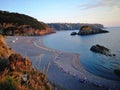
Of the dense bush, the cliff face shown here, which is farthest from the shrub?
the dense bush

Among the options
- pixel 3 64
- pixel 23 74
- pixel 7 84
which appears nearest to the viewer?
pixel 7 84

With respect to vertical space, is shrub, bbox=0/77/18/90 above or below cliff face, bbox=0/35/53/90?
above

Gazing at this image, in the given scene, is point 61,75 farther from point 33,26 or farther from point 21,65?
point 33,26

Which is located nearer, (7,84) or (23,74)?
(7,84)

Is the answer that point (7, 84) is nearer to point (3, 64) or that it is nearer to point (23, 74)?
point (23, 74)

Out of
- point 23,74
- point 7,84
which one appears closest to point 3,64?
point 23,74

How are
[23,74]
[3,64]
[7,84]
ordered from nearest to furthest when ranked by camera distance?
[7,84] → [23,74] → [3,64]

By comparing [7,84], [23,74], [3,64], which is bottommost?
[23,74]

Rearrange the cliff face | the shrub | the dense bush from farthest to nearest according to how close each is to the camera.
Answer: the dense bush < the cliff face < the shrub

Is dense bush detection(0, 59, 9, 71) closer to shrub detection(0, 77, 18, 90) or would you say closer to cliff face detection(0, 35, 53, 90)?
cliff face detection(0, 35, 53, 90)

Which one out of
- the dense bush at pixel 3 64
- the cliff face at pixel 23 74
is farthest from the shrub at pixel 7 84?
the dense bush at pixel 3 64

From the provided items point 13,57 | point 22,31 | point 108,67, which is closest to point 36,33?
point 22,31
